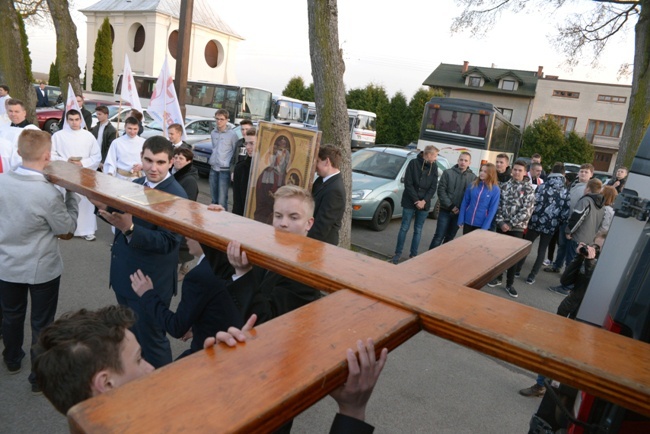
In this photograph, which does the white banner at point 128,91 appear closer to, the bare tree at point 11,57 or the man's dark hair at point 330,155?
the man's dark hair at point 330,155

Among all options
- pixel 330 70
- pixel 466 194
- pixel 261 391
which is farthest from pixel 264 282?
pixel 466 194

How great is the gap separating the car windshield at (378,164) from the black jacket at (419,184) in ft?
8.04

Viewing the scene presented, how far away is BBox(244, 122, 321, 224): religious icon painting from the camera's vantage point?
4.44 meters

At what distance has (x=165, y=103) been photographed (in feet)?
22.5

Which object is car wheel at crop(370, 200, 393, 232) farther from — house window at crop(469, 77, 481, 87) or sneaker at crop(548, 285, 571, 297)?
house window at crop(469, 77, 481, 87)

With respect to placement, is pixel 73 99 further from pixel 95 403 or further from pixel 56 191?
pixel 95 403

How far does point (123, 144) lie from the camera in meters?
6.39

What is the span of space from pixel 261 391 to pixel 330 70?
6.08 meters

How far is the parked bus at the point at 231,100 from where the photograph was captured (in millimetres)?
23281

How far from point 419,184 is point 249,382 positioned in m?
7.23

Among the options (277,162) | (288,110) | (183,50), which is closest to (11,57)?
(183,50)

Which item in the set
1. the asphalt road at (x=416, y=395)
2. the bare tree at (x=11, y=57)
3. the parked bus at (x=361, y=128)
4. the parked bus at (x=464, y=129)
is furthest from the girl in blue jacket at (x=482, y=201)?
the parked bus at (x=361, y=128)

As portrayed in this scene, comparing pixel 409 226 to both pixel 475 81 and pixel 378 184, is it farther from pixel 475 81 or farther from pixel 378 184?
pixel 475 81

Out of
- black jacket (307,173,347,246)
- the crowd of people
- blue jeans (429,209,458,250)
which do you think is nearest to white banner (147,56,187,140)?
the crowd of people
